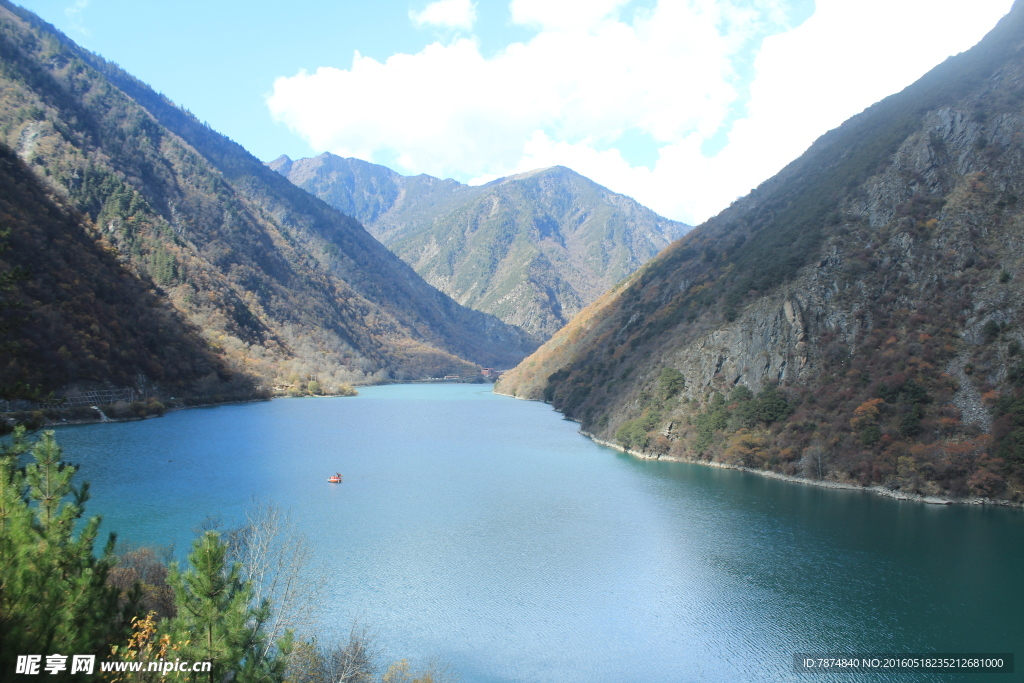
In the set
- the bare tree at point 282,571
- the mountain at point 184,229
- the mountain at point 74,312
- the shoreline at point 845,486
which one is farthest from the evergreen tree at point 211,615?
the mountain at point 184,229

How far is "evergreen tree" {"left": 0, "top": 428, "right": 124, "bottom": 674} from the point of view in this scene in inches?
270

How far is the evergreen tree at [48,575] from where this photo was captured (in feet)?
22.5

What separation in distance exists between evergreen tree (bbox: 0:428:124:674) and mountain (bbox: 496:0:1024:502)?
159ft

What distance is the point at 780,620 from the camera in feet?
79.3

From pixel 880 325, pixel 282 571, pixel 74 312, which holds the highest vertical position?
pixel 880 325

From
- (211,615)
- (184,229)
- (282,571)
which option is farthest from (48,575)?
(184,229)

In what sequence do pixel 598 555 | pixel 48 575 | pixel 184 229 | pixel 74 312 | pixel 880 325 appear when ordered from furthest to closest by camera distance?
pixel 184 229, pixel 74 312, pixel 880 325, pixel 598 555, pixel 48 575

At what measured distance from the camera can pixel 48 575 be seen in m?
7.96

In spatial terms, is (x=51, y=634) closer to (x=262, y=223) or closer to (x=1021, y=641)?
(x=1021, y=641)

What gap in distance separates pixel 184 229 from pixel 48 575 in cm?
15579

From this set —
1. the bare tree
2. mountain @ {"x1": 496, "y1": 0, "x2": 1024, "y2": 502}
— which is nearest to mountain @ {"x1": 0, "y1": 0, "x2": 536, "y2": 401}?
mountain @ {"x1": 496, "y1": 0, "x2": 1024, "y2": 502}

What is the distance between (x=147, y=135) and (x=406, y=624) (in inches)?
6961

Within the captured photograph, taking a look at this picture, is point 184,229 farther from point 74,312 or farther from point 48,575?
point 48,575

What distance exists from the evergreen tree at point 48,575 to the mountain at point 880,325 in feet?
159
